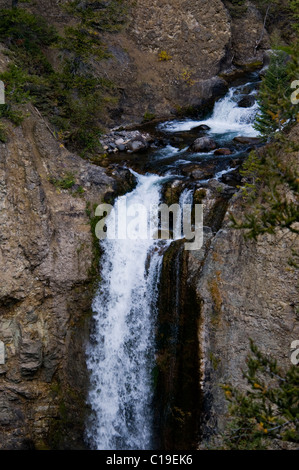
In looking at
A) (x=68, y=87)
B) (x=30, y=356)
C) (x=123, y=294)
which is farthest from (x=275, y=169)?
(x=68, y=87)

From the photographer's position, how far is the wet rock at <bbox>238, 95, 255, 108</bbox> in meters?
21.5

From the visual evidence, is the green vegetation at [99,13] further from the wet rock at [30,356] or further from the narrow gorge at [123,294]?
the wet rock at [30,356]

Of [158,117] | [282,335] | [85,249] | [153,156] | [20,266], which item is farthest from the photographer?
[158,117]

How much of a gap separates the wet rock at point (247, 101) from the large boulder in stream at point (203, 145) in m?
4.42

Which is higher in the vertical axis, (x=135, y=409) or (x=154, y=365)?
(x=154, y=365)

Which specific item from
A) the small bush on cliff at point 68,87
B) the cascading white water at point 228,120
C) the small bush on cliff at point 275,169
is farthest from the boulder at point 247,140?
the small bush on cliff at point 68,87

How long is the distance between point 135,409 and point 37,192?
24.0ft

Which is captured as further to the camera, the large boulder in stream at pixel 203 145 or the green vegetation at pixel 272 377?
the large boulder in stream at pixel 203 145

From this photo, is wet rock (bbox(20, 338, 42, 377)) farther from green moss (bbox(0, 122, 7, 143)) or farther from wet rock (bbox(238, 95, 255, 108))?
wet rock (bbox(238, 95, 255, 108))

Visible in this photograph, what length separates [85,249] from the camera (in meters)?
→ 13.7

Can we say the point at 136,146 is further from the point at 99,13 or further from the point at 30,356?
the point at 30,356

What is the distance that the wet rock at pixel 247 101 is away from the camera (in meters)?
21.5

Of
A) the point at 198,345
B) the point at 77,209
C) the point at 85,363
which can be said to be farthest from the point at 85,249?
the point at 198,345
